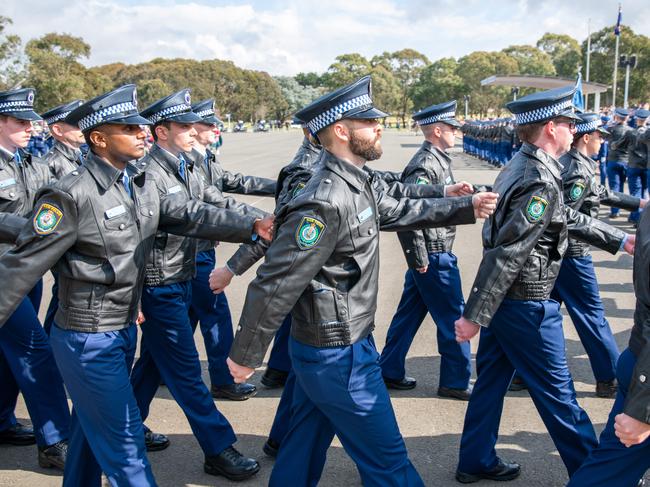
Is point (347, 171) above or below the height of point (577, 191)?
above

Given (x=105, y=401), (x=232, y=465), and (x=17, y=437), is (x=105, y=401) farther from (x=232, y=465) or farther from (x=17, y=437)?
(x=17, y=437)

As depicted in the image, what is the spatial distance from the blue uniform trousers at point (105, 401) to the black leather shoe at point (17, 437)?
5.22 feet

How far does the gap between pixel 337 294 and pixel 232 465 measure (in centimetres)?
158

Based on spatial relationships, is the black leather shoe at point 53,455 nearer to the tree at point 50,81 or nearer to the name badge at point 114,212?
the name badge at point 114,212

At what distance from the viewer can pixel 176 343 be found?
150 inches

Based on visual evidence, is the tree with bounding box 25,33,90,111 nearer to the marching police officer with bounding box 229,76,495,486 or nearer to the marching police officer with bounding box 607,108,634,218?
the marching police officer with bounding box 607,108,634,218

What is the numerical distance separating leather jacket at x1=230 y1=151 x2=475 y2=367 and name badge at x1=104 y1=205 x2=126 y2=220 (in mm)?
770

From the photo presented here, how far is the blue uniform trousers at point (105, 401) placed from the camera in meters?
2.97

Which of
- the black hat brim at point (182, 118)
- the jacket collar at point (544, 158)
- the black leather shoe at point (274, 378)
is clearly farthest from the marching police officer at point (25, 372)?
the jacket collar at point (544, 158)

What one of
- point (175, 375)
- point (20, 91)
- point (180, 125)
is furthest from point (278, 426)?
point (20, 91)

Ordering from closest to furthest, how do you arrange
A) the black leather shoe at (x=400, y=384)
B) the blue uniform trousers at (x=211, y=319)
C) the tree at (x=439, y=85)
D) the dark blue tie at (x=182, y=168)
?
1. the dark blue tie at (x=182, y=168)
2. the blue uniform trousers at (x=211, y=319)
3. the black leather shoe at (x=400, y=384)
4. the tree at (x=439, y=85)

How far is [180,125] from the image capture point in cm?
459

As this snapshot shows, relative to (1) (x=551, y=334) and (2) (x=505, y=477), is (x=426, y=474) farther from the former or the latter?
(1) (x=551, y=334)

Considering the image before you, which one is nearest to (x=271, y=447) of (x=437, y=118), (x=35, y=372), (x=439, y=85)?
(x=35, y=372)
